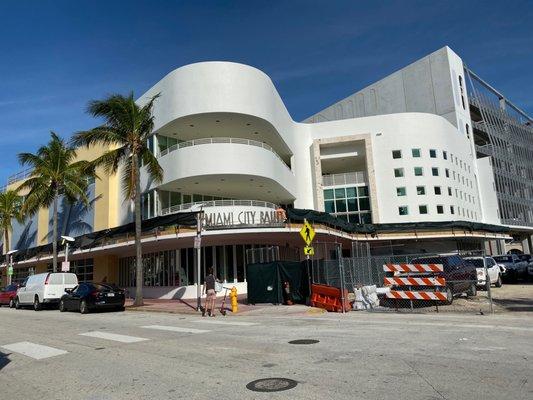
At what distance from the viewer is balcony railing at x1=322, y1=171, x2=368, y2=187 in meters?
44.7

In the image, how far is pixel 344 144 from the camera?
46.2 metres

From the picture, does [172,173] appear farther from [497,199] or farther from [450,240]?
[497,199]

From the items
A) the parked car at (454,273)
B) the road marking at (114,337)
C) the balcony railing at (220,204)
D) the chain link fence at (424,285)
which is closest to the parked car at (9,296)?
the balcony railing at (220,204)

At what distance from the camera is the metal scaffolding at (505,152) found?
6003 cm

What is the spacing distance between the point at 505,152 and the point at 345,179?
106 feet

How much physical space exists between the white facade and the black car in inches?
378

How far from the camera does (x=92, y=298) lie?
71.2 ft

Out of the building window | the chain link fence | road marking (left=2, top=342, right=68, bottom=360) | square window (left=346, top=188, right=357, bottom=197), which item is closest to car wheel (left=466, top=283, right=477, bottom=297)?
the chain link fence

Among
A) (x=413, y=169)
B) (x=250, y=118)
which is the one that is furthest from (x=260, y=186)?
(x=413, y=169)

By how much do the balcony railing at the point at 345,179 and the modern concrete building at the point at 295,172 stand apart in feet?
0.33

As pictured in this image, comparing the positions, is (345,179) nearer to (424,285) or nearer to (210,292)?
(210,292)

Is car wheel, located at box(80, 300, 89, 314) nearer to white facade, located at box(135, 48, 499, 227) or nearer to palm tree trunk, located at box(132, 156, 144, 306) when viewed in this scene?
palm tree trunk, located at box(132, 156, 144, 306)

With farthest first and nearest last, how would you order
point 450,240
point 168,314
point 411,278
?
point 450,240, point 168,314, point 411,278

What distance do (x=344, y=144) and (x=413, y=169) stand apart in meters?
7.04
